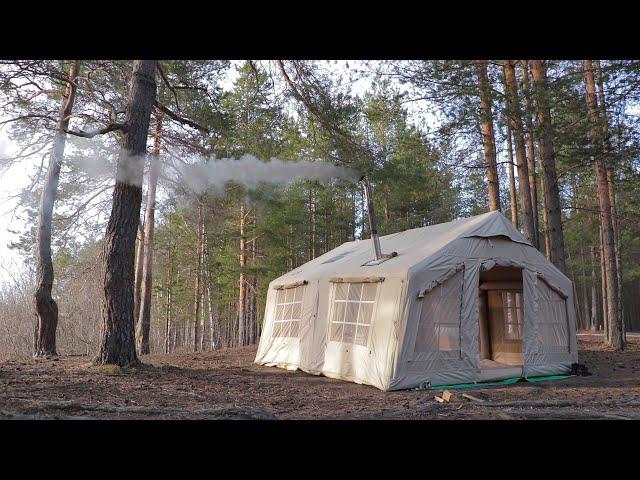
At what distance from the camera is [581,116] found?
30.3 ft

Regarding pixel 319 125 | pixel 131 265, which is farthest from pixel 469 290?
pixel 131 265

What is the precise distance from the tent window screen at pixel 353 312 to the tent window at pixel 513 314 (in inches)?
109

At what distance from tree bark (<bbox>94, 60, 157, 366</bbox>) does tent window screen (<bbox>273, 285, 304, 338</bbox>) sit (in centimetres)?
283

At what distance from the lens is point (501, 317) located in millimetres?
8727

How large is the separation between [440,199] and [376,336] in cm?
1327

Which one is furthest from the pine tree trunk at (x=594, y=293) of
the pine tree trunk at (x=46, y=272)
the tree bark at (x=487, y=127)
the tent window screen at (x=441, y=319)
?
the pine tree trunk at (x=46, y=272)

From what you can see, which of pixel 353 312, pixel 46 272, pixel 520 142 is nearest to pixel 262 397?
A: pixel 353 312

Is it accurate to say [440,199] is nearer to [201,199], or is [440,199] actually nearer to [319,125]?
[201,199]

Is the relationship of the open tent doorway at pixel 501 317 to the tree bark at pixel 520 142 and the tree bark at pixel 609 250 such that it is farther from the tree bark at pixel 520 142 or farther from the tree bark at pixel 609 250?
the tree bark at pixel 609 250

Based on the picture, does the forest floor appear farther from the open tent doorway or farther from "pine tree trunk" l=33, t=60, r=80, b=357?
the open tent doorway

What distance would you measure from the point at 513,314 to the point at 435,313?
2579 millimetres

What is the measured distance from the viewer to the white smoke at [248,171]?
9398 millimetres

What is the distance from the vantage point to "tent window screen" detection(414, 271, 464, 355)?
6434 mm

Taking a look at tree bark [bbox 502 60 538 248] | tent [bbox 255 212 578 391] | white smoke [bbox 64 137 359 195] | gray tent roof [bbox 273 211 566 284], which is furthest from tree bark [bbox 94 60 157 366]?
tree bark [bbox 502 60 538 248]
